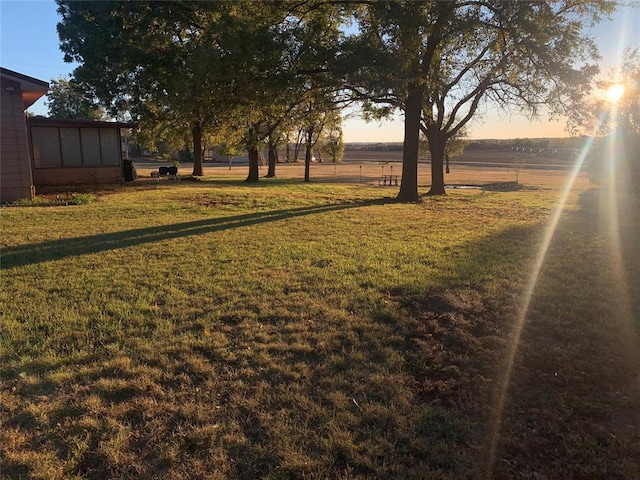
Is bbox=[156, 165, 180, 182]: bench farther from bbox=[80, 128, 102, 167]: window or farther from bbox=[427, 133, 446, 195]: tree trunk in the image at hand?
bbox=[427, 133, 446, 195]: tree trunk

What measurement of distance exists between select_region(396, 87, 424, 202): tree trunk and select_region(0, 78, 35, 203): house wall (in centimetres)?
1112

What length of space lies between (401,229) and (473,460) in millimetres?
7122

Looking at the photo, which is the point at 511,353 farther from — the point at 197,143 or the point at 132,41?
the point at 197,143

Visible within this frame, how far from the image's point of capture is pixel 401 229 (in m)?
9.31

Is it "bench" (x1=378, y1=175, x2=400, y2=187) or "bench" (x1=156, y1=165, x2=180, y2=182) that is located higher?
"bench" (x1=156, y1=165, x2=180, y2=182)

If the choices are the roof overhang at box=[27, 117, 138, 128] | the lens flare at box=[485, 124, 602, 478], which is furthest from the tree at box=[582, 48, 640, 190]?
the roof overhang at box=[27, 117, 138, 128]

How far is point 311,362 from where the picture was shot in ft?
11.2

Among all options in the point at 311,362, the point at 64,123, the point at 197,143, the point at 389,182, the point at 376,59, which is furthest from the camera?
the point at 389,182

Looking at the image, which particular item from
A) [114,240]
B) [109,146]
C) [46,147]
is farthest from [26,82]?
[109,146]

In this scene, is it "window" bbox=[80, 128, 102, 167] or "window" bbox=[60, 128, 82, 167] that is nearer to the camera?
"window" bbox=[60, 128, 82, 167]

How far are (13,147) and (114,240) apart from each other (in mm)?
6834

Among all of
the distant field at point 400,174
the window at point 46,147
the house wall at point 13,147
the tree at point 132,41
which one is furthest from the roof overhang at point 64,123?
the distant field at point 400,174

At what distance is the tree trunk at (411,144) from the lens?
49.1ft

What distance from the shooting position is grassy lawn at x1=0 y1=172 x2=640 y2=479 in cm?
240
